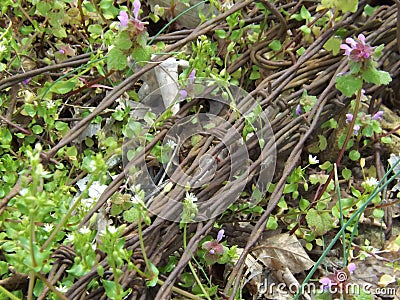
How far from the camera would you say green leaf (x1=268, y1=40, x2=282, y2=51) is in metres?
1.71

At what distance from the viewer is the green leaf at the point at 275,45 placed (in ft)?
5.62

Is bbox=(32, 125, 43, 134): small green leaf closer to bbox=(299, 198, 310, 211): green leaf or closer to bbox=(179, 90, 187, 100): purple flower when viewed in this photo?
bbox=(179, 90, 187, 100): purple flower

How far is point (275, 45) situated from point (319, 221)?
1.89 ft

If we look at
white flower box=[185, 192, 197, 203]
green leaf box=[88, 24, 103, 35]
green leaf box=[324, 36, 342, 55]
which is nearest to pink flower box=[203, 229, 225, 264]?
white flower box=[185, 192, 197, 203]

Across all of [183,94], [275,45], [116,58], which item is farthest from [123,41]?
[275,45]

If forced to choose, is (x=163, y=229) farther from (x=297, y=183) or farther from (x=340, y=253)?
(x=340, y=253)

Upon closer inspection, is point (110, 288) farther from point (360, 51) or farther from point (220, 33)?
point (220, 33)

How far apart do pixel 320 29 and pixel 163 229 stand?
0.87 m

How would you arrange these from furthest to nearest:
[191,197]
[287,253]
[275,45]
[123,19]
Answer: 1. [275,45]
2. [287,253]
3. [123,19]
4. [191,197]

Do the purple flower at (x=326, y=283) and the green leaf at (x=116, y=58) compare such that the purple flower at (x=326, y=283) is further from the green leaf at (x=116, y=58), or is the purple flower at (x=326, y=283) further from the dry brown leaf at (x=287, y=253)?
the green leaf at (x=116, y=58)

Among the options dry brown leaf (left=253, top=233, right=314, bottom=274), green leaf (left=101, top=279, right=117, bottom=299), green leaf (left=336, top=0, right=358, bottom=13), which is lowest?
dry brown leaf (left=253, top=233, right=314, bottom=274)

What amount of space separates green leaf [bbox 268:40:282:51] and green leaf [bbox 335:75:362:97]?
1.32ft

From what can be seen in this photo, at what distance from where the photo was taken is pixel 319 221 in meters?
1.44

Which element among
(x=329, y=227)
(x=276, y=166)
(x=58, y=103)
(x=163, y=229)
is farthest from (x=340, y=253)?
(x=58, y=103)
